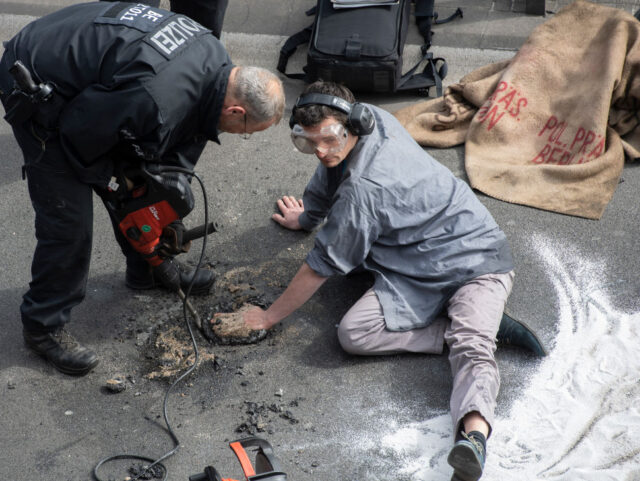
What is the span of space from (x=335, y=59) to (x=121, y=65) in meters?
2.79

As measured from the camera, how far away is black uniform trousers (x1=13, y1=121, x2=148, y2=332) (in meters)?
2.98

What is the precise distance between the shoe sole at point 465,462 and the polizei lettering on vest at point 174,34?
6.50 feet

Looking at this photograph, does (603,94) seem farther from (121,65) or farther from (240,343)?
(121,65)

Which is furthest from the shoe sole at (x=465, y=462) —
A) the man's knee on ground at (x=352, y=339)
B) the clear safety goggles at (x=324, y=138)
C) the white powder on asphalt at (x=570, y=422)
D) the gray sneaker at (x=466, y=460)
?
the clear safety goggles at (x=324, y=138)

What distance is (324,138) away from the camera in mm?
3311

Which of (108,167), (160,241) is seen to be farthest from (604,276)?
(108,167)

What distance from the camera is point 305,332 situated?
3.71 m

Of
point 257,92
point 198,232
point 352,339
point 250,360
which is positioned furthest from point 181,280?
point 257,92

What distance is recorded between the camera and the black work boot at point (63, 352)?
3434 mm

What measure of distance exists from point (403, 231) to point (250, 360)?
3.29 feet

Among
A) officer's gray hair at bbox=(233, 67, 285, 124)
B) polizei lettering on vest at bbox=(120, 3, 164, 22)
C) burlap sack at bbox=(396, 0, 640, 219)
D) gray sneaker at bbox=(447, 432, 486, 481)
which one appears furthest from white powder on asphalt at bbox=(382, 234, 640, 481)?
polizei lettering on vest at bbox=(120, 3, 164, 22)

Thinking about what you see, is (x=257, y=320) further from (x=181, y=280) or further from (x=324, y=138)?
(x=324, y=138)

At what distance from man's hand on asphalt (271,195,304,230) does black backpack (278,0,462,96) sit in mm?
1359

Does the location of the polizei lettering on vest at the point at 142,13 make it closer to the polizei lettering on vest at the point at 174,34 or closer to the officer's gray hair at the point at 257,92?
the polizei lettering on vest at the point at 174,34
